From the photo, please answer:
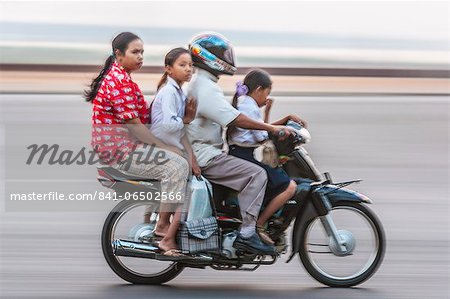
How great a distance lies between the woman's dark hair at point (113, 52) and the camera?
5.96m

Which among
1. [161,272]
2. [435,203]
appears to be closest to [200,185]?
[161,272]

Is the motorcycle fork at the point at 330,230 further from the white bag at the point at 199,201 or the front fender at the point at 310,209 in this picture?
the white bag at the point at 199,201

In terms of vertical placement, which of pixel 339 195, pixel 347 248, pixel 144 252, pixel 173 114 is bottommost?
pixel 144 252

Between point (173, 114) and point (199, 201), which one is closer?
point (173, 114)

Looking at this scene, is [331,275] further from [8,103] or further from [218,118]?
[8,103]

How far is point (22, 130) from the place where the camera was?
14.6m

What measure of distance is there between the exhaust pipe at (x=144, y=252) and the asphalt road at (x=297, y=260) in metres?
0.24

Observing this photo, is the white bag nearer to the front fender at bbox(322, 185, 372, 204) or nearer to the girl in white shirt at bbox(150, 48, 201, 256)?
the girl in white shirt at bbox(150, 48, 201, 256)

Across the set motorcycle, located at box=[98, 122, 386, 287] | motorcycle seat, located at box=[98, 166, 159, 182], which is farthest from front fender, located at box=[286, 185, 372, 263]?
motorcycle seat, located at box=[98, 166, 159, 182]

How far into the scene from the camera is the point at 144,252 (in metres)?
6.05

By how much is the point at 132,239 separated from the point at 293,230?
104 cm

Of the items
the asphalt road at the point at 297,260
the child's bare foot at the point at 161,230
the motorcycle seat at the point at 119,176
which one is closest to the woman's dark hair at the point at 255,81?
the motorcycle seat at the point at 119,176

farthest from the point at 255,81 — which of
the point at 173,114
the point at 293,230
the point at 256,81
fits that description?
the point at 293,230

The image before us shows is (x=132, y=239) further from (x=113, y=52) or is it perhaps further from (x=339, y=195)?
(x=339, y=195)
